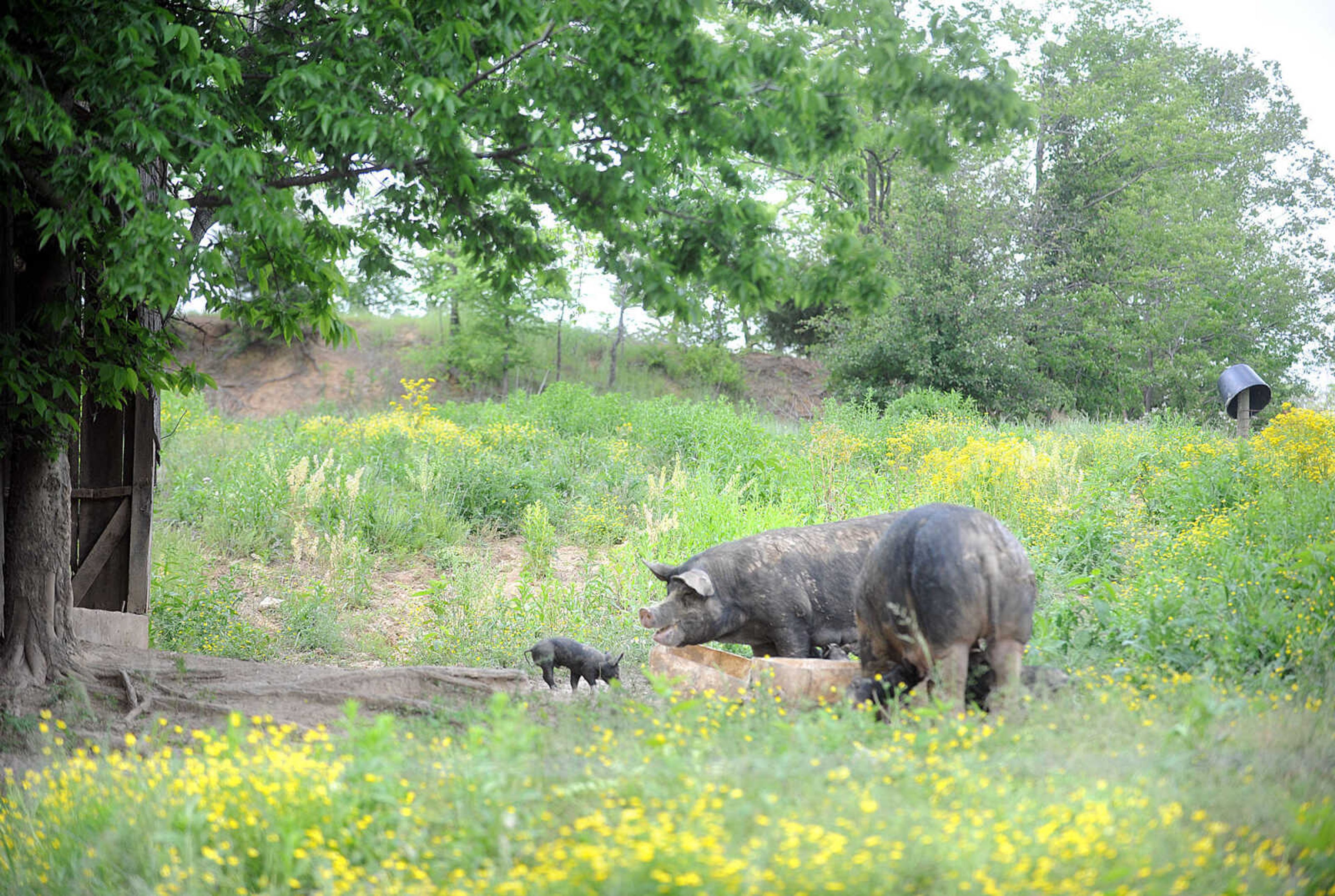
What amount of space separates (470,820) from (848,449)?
11852 mm

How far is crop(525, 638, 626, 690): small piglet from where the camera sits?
7.70 meters

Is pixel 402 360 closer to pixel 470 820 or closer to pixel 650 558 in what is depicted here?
pixel 650 558

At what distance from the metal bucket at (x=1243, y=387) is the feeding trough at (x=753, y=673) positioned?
1038cm

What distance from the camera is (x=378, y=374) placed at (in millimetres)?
28719

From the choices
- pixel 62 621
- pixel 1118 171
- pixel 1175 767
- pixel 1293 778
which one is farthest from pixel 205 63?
pixel 1118 171

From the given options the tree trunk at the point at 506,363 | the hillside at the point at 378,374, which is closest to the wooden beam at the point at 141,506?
the hillside at the point at 378,374

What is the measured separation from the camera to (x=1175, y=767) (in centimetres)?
399

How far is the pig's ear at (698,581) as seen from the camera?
22.8 feet

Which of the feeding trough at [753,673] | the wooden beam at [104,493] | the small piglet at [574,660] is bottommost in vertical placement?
the small piglet at [574,660]

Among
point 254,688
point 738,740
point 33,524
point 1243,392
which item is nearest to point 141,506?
point 33,524

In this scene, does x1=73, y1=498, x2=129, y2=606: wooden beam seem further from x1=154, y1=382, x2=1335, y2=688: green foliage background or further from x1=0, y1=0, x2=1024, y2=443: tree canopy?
x1=0, y1=0, x2=1024, y2=443: tree canopy

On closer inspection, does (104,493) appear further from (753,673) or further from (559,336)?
(559,336)

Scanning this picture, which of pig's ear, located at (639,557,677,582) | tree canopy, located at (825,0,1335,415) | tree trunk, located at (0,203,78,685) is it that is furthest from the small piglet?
tree canopy, located at (825,0,1335,415)

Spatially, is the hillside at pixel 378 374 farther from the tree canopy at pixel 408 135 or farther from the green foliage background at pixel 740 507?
the tree canopy at pixel 408 135
